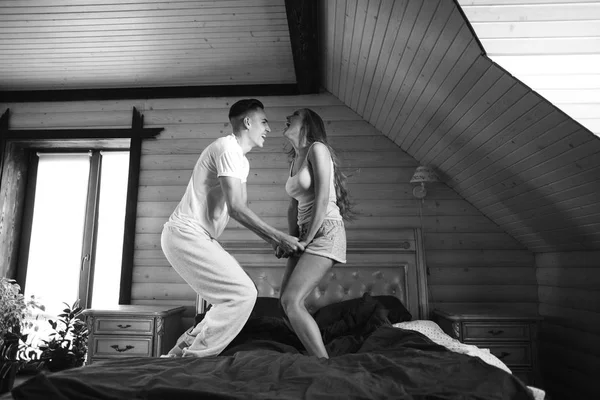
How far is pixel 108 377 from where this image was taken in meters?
1.45

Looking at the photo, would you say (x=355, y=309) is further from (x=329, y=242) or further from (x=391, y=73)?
(x=391, y=73)

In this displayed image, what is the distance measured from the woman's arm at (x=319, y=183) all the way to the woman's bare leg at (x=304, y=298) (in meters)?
0.13

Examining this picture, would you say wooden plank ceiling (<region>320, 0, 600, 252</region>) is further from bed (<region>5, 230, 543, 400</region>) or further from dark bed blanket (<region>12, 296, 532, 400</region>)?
dark bed blanket (<region>12, 296, 532, 400</region>)

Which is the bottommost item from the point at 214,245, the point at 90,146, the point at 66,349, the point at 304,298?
the point at 66,349

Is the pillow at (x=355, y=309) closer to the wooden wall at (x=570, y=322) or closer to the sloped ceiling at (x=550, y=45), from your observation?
the wooden wall at (x=570, y=322)

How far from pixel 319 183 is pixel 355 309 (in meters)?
1.04

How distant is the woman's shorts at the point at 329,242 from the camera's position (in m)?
2.17

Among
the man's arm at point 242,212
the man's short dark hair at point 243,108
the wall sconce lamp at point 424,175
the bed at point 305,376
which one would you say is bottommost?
the bed at point 305,376

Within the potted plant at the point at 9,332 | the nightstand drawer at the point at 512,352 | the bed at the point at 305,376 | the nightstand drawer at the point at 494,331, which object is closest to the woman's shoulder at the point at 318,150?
the bed at the point at 305,376

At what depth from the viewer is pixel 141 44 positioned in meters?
3.70

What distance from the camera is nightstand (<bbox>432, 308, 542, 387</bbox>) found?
302 centimetres

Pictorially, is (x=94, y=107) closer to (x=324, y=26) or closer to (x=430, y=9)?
(x=324, y=26)

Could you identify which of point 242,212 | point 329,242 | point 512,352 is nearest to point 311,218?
point 329,242

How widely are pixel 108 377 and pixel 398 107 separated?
2.67 meters
